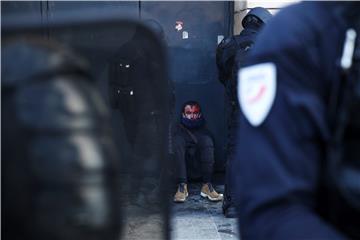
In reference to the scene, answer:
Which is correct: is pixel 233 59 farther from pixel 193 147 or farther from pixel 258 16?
pixel 193 147

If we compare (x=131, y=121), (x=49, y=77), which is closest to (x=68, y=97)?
(x=49, y=77)

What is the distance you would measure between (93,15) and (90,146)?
0.23m

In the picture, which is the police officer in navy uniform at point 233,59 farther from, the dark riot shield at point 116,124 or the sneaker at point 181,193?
the dark riot shield at point 116,124

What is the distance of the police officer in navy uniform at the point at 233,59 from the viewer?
4938mm

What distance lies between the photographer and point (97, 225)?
765 mm

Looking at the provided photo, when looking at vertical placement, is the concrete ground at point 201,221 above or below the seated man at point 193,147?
below

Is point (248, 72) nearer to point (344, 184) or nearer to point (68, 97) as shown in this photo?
point (344, 184)

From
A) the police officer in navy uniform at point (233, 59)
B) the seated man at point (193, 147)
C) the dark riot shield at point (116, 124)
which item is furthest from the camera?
the seated man at point (193, 147)

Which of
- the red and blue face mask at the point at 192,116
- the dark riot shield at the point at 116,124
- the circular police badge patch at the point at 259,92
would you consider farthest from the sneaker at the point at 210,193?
the circular police badge patch at the point at 259,92

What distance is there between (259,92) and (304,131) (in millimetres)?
128

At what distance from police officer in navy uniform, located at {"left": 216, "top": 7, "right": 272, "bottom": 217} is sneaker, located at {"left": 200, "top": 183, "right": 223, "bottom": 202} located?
1.59 ft

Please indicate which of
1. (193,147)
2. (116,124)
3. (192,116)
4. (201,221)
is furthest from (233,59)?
(116,124)

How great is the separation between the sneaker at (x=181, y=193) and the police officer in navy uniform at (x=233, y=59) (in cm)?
57

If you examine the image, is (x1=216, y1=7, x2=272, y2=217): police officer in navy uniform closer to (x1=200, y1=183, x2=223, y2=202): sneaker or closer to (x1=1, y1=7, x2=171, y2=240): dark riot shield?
(x1=200, y1=183, x2=223, y2=202): sneaker
